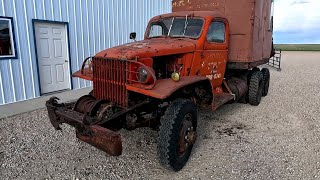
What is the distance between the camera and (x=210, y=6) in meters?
6.34

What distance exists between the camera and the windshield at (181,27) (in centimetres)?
491

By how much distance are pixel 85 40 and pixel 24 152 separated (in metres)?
5.23

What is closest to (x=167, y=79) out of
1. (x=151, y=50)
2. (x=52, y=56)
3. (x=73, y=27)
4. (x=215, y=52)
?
(x=151, y=50)

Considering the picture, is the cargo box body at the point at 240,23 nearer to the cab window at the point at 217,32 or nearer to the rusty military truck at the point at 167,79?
the rusty military truck at the point at 167,79

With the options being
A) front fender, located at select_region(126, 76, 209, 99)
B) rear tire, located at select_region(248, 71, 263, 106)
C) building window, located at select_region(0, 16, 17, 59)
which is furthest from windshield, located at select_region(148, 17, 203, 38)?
building window, located at select_region(0, 16, 17, 59)

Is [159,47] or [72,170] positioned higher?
[159,47]

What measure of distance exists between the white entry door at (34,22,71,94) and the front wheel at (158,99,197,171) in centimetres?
551

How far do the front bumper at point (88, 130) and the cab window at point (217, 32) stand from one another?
2.96m

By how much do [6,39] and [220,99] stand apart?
5867mm

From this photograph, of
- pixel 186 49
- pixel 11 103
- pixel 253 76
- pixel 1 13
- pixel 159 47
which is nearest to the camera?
pixel 159 47

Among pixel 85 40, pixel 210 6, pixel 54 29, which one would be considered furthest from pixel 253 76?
pixel 54 29

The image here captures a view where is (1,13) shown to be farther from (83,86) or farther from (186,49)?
(186,49)

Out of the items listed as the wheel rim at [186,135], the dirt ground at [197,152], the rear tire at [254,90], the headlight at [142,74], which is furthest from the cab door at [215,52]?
the rear tire at [254,90]

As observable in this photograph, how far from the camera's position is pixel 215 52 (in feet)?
17.2
